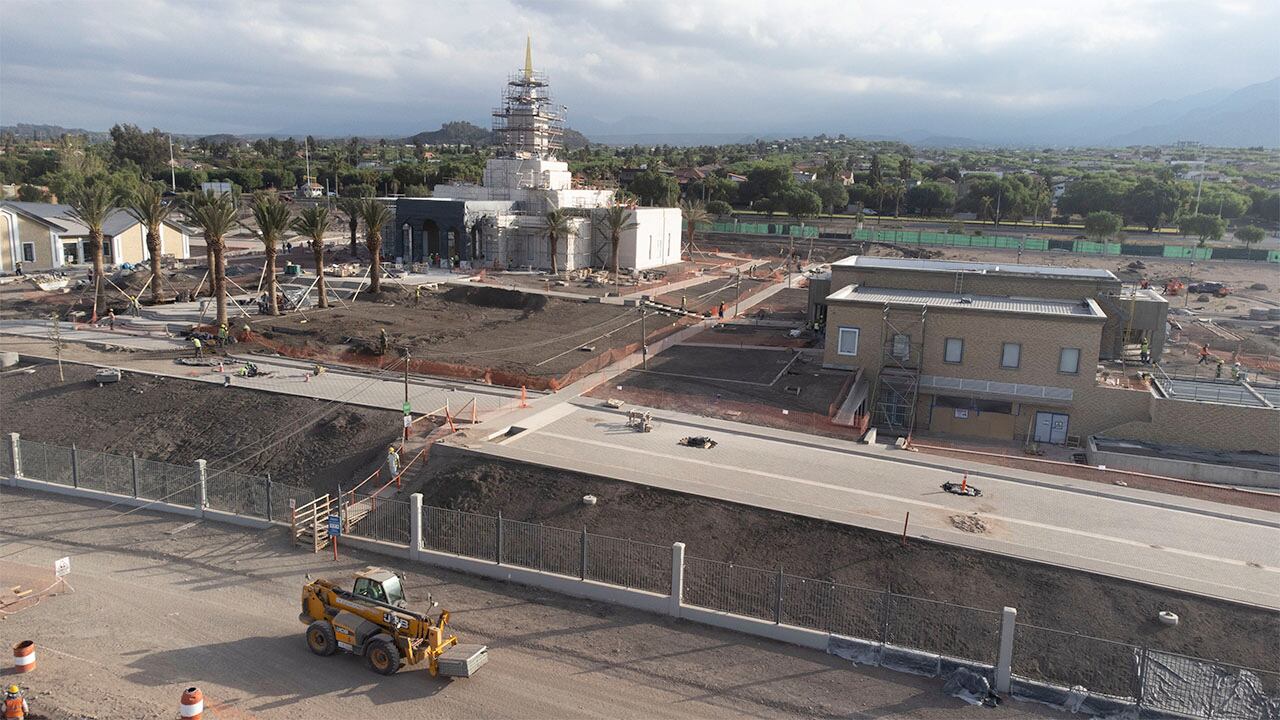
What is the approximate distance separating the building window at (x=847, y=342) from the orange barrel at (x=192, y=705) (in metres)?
29.2

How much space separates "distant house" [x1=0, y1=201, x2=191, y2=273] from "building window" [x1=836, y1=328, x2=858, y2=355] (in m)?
55.0

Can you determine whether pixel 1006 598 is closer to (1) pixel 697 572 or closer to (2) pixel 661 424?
(1) pixel 697 572

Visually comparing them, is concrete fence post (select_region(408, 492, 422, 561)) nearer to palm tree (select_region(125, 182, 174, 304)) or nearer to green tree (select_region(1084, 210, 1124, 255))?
palm tree (select_region(125, 182, 174, 304))

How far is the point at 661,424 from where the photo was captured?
1209 inches

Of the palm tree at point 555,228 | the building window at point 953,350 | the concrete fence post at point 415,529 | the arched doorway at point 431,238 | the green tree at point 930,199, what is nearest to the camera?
the concrete fence post at point 415,529

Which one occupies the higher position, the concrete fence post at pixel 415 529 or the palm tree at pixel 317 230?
the palm tree at pixel 317 230

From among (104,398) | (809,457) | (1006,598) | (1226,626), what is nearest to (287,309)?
(104,398)

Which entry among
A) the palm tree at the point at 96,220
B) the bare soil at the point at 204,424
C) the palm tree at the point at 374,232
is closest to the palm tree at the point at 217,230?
the palm tree at the point at 96,220

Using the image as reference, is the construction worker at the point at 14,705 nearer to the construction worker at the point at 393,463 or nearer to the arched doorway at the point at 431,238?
the construction worker at the point at 393,463

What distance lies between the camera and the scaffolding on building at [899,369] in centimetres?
3625

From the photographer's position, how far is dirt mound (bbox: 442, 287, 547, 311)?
5565cm

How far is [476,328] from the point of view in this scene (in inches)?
A: 1935

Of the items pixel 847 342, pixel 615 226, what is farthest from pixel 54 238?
pixel 847 342

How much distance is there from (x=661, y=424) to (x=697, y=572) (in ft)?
36.0
